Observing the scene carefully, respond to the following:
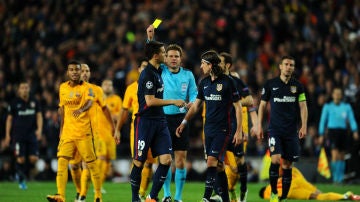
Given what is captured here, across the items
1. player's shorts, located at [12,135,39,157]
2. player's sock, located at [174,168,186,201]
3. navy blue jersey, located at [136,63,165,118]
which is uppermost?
navy blue jersey, located at [136,63,165,118]

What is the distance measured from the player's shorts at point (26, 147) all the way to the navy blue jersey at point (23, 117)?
0.32 feet

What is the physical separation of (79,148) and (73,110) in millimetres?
638

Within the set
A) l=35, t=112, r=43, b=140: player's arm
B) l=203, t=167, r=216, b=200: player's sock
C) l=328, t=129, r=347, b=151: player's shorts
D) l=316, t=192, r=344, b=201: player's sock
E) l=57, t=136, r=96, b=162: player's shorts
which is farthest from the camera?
l=328, t=129, r=347, b=151: player's shorts

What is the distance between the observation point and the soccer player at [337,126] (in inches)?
854

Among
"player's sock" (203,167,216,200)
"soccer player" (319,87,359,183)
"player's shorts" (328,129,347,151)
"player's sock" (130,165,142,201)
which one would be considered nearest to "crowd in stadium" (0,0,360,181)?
"soccer player" (319,87,359,183)

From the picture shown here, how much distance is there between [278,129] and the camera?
13.9 meters

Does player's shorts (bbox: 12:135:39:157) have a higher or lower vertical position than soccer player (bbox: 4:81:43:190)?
lower

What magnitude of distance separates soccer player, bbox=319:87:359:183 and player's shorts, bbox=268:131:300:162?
796 centimetres

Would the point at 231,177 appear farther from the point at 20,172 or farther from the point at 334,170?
the point at 334,170

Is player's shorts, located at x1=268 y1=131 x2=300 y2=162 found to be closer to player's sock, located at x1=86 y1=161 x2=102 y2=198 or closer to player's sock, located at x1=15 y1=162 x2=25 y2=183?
player's sock, located at x1=86 y1=161 x2=102 y2=198

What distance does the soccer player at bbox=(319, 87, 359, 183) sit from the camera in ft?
71.2

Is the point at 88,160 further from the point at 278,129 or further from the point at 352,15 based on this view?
the point at 352,15

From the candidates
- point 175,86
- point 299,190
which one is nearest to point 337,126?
point 299,190

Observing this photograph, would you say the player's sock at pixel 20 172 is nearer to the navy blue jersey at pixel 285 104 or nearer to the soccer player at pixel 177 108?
the soccer player at pixel 177 108
